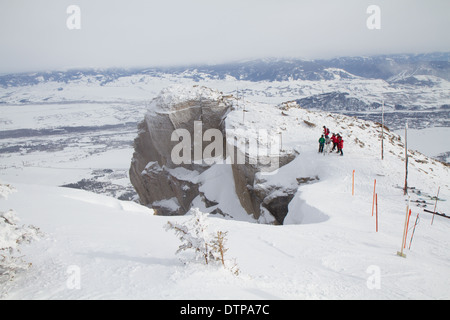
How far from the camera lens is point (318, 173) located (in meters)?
22.9

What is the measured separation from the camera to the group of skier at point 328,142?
23.6m

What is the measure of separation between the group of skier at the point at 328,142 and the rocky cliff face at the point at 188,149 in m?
6.82

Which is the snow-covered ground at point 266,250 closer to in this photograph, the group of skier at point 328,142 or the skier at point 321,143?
the group of skier at point 328,142

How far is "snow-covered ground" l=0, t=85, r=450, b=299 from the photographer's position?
21.6 ft

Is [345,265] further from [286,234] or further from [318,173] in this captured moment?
[318,173]

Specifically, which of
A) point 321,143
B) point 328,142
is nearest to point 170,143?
point 321,143

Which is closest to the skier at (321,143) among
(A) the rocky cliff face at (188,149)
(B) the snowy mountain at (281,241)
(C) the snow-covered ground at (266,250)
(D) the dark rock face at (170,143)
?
(B) the snowy mountain at (281,241)

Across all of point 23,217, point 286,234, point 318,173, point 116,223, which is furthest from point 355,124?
point 23,217

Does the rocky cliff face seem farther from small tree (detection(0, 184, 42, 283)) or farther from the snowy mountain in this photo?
small tree (detection(0, 184, 42, 283))

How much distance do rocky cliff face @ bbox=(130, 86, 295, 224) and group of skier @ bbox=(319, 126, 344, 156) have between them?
6822 millimetres

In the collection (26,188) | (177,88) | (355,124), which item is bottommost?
(26,188)
